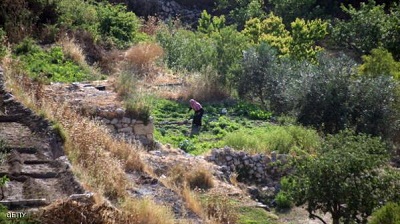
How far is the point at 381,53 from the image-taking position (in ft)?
66.4

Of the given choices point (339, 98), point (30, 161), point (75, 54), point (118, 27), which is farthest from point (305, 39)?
point (30, 161)

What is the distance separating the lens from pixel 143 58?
20.9 m

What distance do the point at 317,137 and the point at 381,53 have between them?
4506 mm

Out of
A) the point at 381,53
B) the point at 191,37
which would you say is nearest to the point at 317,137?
the point at 381,53

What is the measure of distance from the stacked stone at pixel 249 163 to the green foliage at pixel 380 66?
15.2 ft

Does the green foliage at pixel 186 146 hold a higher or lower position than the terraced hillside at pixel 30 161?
lower

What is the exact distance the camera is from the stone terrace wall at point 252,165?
16156 millimetres

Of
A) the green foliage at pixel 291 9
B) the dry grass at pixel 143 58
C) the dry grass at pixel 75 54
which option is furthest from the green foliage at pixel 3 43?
the green foliage at pixel 291 9

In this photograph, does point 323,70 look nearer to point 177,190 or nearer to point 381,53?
point 381,53

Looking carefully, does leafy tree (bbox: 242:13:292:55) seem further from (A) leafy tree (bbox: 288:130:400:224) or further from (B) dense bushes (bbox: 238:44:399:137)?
(A) leafy tree (bbox: 288:130:400:224)

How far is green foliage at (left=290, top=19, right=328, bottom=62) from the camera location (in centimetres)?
2267

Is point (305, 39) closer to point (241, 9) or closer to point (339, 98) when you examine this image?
point (241, 9)

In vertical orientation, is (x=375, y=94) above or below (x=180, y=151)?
above

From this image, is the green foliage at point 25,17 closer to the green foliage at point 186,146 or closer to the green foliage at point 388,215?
the green foliage at point 186,146
